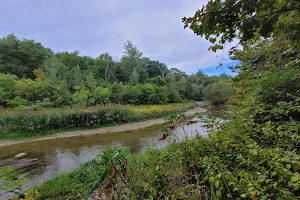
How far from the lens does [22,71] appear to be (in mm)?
21594

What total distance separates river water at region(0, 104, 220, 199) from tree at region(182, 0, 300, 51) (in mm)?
3051

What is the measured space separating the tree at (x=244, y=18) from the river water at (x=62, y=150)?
305cm

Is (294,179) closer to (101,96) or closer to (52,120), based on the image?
(52,120)

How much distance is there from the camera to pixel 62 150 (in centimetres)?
722

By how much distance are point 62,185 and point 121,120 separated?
27.6ft

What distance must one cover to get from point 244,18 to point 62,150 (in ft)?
26.0

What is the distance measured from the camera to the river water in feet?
16.9

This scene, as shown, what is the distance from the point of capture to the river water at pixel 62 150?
5141mm

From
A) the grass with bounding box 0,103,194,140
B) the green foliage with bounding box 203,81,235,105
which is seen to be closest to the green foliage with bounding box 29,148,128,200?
the grass with bounding box 0,103,194,140

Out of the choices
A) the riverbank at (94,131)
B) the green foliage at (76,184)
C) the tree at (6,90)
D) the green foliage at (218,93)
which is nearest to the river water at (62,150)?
the riverbank at (94,131)

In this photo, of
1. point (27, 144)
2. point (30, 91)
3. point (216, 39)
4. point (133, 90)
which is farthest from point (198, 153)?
point (133, 90)

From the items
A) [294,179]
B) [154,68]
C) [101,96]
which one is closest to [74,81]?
[101,96]

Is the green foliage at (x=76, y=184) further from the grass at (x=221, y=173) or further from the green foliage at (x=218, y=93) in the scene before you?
the green foliage at (x=218, y=93)

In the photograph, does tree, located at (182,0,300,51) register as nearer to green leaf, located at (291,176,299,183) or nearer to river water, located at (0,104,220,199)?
green leaf, located at (291,176,299,183)
